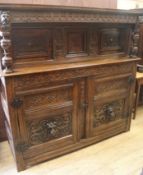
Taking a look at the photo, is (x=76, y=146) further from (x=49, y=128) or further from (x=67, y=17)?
(x=67, y=17)

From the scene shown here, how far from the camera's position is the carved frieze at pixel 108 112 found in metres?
2.06

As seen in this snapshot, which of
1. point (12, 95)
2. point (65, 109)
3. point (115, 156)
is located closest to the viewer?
point (12, 95)

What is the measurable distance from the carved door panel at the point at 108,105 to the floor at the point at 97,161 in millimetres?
175

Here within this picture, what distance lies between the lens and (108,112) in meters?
2.12

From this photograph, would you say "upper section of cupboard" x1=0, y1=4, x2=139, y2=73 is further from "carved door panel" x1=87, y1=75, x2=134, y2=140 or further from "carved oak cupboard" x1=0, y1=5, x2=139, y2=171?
"carved door panel" x1=87, y1=75, x2=134, y2=140

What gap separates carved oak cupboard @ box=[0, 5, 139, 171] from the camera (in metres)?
1.50

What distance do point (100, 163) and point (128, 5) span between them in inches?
102

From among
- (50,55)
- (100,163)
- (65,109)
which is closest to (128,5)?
(50,55)

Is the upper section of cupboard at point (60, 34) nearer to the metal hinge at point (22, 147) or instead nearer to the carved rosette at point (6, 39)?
the carved rosette at point (6, 39)

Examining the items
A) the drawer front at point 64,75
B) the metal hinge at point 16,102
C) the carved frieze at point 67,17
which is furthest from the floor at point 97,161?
the carved frieze at point 67,17

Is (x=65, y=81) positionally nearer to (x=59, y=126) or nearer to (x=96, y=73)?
(x=96, y=73)

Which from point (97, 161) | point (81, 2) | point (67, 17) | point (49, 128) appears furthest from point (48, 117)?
point (81, 2)

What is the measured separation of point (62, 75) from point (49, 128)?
56cm

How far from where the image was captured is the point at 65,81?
1.71 metres
